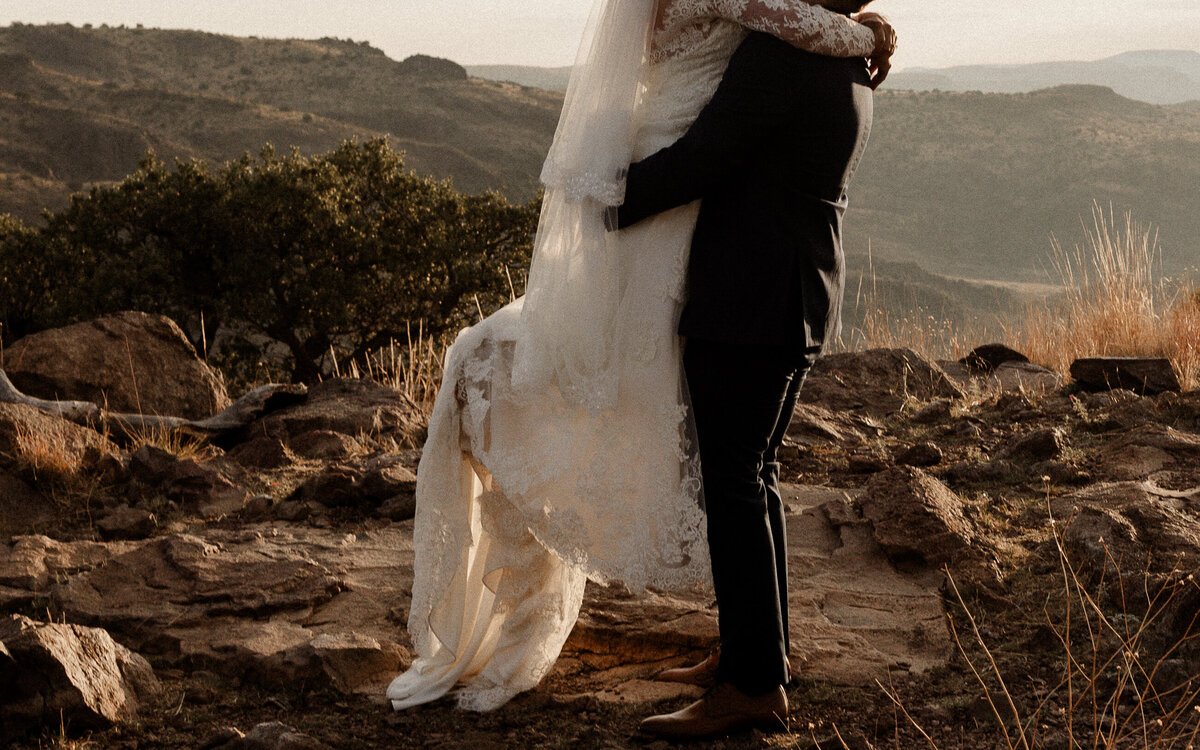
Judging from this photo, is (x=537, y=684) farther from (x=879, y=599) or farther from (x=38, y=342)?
(x=38, y=342)

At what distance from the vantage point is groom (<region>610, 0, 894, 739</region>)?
2.29 metres

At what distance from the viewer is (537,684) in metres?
2.99

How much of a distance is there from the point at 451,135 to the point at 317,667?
44.2 m

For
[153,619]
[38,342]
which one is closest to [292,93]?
[38,342]

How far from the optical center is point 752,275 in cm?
239

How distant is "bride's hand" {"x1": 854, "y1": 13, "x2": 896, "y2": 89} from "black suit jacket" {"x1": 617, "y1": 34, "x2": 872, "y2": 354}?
0.24ft

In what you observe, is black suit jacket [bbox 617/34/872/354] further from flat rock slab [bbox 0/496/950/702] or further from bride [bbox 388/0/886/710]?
flat rock slab [bbox 0/496/950/702]

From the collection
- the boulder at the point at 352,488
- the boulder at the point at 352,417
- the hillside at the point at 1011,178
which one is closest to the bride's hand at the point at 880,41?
the boulder at the point at 352,488

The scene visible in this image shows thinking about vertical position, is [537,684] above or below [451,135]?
below

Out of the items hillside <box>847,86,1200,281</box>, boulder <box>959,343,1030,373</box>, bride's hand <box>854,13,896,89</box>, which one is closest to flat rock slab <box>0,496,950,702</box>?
bride's hand <box>854,13,896,89</box>

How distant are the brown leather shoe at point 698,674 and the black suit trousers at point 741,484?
16.9 inches

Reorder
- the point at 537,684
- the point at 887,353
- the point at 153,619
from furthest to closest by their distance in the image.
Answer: the point at 887,353 < the point at 153,619 < the point at 537,684

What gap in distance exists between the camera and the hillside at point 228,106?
33.8m

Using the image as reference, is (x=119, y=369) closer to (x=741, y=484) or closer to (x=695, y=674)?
(x=695, y=674)
